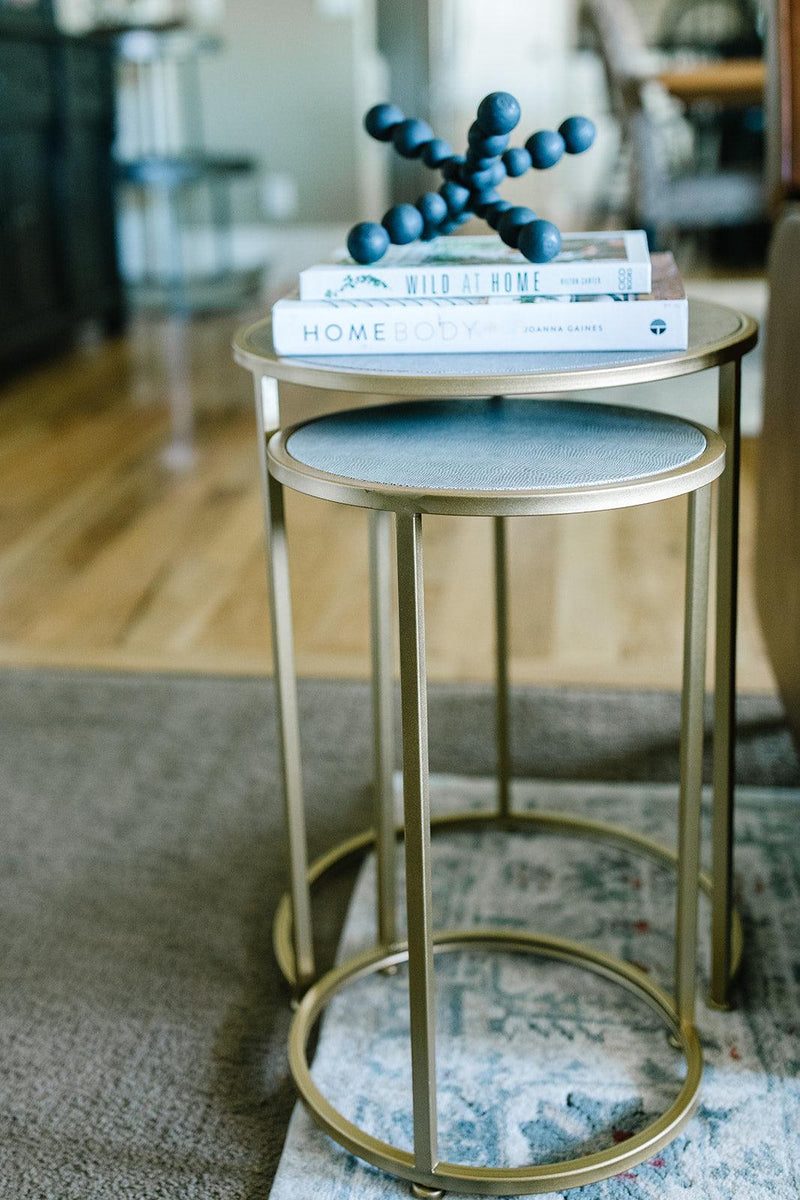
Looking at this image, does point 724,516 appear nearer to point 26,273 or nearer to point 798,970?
point 798,970

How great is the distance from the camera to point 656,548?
2.24 m

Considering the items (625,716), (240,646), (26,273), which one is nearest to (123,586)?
(240,646)

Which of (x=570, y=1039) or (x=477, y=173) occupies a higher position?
(x=477, y=173)

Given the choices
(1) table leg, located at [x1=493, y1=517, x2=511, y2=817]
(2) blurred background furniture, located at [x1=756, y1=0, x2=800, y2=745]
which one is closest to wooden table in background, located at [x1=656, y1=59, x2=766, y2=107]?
(2) blurred background furniture, located at [x1=756, y1=0, x2=800, y2=745]

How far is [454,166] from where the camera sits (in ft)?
3.18

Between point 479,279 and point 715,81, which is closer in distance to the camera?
point 479,279

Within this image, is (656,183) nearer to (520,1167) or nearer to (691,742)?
(691,742)

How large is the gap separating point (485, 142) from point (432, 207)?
0.06 meters

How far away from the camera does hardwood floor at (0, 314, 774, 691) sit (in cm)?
182

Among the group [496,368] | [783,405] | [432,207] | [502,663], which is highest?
[432,207]

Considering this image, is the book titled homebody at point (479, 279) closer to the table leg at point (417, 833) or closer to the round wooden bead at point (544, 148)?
the round wooden bead at point (544, 148)

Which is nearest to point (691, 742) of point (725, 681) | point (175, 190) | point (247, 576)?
point (725, 681)

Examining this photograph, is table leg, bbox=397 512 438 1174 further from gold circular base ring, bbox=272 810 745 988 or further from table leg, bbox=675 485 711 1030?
gold circular base ring, bbox=272 810 745 988

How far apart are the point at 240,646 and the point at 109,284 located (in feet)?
8.75
